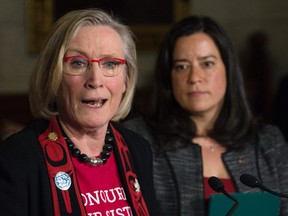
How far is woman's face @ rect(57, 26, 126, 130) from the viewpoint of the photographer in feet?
6.59

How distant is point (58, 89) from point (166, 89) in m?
1.02

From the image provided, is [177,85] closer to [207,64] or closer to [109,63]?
[207,64]

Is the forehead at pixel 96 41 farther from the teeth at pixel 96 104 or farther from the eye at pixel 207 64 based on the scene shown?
the eye at pixel 207 64

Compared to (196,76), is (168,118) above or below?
below

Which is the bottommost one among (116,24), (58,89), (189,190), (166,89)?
(189,190)

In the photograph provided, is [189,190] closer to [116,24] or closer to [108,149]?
[108,149]

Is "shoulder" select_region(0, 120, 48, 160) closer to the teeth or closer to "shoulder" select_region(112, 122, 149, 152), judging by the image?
the teeth

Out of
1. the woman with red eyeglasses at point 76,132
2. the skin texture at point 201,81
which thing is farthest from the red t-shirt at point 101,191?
the skin texture at point 201,81

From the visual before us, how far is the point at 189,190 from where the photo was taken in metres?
2.69

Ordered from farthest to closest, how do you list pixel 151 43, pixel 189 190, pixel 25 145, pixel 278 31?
pixel 278 31, pixel 151 43, pixel 189 190, pixel 25 145

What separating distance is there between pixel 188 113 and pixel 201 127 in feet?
0.32

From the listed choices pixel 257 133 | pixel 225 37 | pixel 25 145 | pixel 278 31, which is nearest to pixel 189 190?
pixel 257 133

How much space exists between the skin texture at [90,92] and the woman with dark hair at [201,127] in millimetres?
691

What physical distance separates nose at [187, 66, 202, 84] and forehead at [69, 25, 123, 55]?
780 millimetres
